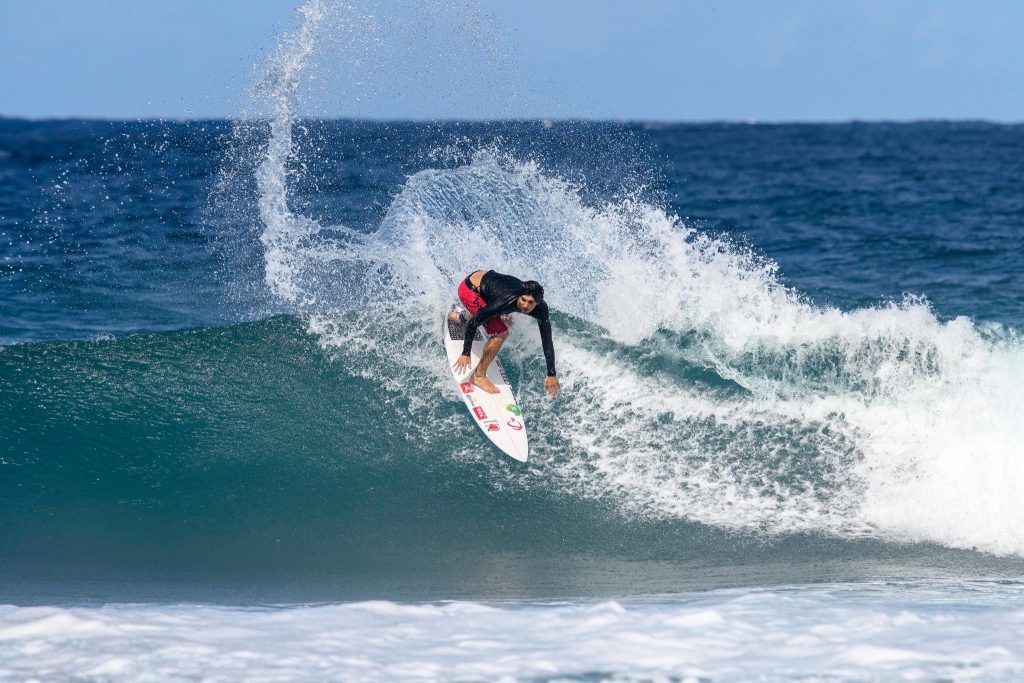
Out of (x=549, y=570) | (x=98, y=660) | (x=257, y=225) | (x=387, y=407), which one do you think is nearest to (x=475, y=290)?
(x=387, y=407)

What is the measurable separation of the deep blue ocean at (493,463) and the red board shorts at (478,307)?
0.65 m

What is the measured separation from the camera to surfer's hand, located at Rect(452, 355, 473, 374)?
8.68 m

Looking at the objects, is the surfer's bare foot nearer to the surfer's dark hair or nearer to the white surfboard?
the white surfboard

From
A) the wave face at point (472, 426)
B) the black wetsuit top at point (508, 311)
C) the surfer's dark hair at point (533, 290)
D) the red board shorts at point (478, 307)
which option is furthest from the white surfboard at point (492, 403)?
the surfer's dark hair at point (533, 290)

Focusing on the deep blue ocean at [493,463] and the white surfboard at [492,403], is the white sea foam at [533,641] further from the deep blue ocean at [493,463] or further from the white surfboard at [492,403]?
the white surfboard at [492,403]

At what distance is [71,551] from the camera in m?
7.26

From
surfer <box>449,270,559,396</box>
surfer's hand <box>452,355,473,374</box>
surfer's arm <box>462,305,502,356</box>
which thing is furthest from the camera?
surfer's hand <box>452,355,473,374</box>

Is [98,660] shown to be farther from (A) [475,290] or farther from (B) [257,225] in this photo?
(B) [257,225]

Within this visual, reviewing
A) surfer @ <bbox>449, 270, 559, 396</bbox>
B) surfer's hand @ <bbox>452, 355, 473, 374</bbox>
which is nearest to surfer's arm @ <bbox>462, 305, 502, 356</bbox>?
surfer @ <bbox>449, 270, 559, 396</bbox>

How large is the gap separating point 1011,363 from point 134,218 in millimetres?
12584

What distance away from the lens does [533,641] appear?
18.4 feet

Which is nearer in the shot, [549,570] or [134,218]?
[549,570]

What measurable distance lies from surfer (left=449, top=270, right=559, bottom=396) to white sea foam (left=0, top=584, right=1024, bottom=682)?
2.71 meters

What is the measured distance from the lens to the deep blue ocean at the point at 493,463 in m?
5.62
